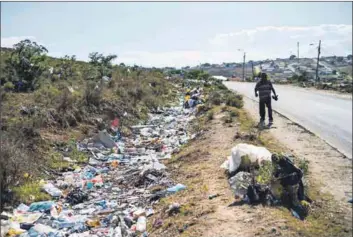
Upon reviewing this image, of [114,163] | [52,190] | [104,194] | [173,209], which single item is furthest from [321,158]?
[52,190]

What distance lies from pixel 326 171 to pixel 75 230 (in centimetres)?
387

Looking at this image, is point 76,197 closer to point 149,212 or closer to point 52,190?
point 52,190

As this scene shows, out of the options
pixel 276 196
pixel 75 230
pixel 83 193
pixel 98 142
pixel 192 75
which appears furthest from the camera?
pixel 192 75

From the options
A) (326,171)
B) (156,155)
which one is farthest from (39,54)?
(326,171)

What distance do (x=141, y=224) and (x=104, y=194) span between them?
1.82 m

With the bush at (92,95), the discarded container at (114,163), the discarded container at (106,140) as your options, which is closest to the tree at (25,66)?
the bush at (92,95)

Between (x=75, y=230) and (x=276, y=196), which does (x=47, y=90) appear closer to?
(x=75, y=230)

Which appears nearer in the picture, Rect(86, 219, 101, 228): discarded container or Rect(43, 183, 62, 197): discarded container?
Rect(86, 219, 101, 228): discarded container

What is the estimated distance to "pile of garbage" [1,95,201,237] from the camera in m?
5.82

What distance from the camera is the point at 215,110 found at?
16.2 metres

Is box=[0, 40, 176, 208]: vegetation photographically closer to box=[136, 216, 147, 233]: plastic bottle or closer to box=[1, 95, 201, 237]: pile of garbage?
box=[1, 95, 201, 237]: pile of garbage

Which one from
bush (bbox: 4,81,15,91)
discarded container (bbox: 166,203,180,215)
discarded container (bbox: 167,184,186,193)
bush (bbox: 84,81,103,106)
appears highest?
bush (bbox: 4,81,15,91)

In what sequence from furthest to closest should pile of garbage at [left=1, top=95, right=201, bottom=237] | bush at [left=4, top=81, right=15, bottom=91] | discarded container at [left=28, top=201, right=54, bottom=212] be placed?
bush at [left=4, top=81, right=15, bottom=91] < discarded container at [left=28, top=201, right=54, bottom=212] < pile of garbage at [left=1, top=95, right=201, bottom=237]

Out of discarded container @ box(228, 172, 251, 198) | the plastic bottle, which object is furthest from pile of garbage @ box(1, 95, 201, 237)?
discarded container @ box(228, 172, 251, 198)
